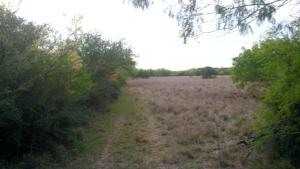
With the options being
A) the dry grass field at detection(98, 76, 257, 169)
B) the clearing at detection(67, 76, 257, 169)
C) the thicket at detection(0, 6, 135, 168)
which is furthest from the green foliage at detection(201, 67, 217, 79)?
the thicket at detection(0, 6, 135, 168)

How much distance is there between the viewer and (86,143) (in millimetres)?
19359

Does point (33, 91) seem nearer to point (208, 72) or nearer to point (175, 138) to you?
point (175, 138)

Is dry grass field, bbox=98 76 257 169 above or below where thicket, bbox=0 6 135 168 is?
below

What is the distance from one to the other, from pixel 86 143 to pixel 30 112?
443 centimetres

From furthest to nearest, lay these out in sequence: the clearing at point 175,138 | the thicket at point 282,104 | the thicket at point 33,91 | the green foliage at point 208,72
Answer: the green foliage at point 208,72, the clearing at point 175,138, the thicket at point 33,91, the thicket at point 282,104

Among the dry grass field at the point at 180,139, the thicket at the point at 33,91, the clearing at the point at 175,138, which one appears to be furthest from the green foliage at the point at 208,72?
the thicket at the point at 33,91

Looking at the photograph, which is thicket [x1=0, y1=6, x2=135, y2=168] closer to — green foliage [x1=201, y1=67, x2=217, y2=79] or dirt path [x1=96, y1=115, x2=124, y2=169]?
dirt path [x1=96, y1=115, x2=124, y2=169]

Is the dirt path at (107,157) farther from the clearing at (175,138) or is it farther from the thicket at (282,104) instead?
the thicket at (282,104)

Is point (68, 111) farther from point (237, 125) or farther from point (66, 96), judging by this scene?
point (237, 125)

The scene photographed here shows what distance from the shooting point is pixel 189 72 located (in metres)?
82.8

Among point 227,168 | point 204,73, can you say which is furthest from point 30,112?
point 204,73

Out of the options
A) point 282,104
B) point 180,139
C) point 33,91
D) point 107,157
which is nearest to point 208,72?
point 180,139

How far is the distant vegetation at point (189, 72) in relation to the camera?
7015 cm

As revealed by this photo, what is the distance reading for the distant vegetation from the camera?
70150mm
